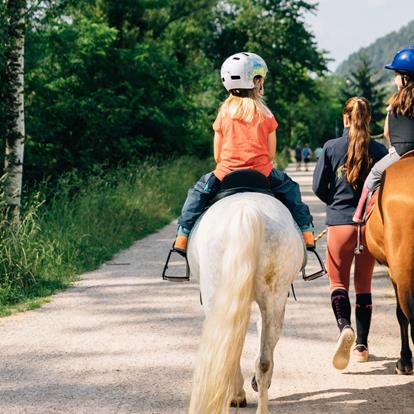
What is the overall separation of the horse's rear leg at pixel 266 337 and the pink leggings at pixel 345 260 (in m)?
1.90

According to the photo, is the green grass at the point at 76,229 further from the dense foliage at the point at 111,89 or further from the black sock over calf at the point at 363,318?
the black sock over calf at the point at 363,318

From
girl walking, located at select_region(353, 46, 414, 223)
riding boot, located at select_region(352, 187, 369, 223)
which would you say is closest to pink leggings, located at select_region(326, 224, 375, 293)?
riding boot, located at select_region(352, 187, 369, 223)

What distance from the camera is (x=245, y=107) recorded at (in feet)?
15.8

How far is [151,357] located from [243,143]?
2176mm

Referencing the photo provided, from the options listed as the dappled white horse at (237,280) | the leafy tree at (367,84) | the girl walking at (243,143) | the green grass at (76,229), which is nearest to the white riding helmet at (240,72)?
the girl walking at (243,143)

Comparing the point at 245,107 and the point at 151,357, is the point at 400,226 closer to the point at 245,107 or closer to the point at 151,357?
the point at 245,107

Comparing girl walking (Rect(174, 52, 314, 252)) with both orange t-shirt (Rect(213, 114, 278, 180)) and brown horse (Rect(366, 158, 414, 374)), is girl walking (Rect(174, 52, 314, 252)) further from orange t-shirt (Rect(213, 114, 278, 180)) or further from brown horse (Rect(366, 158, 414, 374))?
brown horse (Rect(366, 158, 414, 374))

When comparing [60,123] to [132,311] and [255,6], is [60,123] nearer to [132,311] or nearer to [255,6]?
[132,311]

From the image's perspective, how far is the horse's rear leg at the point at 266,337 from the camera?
172 inches

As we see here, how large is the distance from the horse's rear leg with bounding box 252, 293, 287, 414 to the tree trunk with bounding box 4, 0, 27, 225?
7.79 m

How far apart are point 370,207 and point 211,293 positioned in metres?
1.78

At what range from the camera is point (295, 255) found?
4.39 metres

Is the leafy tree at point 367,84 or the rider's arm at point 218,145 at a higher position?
the leafy tree at point 367,84

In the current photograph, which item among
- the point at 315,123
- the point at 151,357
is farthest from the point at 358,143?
the point at 315,123
